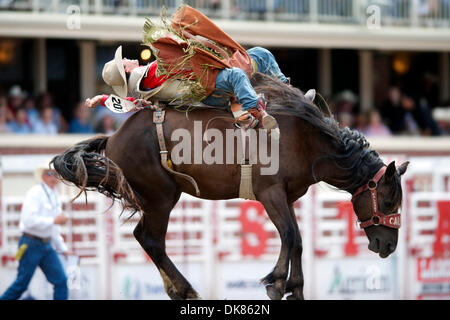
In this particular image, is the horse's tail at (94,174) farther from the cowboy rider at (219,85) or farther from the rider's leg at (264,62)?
the rider's leg at (264,62)

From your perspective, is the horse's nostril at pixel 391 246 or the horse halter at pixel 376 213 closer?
the horse halter at pixel 376 213

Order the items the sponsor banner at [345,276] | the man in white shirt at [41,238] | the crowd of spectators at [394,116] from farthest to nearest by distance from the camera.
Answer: the crowd of spectators at [394,116] → the sponsor banner at [345,276] → the man in white shirt at [41,238]

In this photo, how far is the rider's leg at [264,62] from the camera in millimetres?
5891

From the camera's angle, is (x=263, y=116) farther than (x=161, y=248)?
No

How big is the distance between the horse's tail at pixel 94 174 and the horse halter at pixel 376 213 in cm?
157

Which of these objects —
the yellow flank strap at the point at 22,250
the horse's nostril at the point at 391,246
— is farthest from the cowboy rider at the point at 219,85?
the yellow flank strap at the point at 22,250

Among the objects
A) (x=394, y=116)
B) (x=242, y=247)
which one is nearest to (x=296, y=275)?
(x=242, y=247)

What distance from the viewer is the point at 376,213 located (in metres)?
5.91

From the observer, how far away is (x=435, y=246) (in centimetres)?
1093

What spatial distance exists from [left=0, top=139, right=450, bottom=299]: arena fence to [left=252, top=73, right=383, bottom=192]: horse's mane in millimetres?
4328

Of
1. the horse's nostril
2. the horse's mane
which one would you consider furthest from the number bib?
the horse's nostril

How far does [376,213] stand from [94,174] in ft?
6.37

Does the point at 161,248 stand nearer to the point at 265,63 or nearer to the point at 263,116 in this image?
the point at 263,116

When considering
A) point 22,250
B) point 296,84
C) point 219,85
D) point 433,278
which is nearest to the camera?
point 219,85
